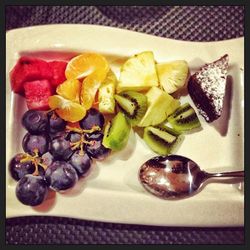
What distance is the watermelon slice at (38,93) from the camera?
4.46 ft

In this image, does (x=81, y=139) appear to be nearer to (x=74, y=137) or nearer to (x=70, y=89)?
(x=74, y=137)

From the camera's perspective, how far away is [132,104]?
4.34 ft

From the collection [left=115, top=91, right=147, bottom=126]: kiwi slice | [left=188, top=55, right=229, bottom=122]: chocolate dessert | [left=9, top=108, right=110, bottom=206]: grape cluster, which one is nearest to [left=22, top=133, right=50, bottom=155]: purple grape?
[left=9, top=108, right=110, bottom=206]: grape cluster

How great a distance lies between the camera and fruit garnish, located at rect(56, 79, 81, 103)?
134cm

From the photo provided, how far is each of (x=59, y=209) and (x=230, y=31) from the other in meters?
0.87

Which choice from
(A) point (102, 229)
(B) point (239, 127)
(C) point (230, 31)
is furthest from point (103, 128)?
(C) point (230, 31)

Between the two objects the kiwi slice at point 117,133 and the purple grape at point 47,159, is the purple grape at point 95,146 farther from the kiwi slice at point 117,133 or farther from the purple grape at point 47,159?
the purple grape at point 47,159

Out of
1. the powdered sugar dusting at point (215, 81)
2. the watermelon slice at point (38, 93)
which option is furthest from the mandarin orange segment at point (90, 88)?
the powdered sugar dusting at point (215, 81)

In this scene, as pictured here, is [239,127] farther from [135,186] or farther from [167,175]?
[135,186]

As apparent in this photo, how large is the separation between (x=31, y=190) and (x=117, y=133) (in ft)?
1.03

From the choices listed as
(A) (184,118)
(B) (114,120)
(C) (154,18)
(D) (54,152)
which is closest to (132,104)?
(B) (114,120)

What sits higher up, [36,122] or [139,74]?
[139,74]

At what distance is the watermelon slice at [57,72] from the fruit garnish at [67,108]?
8 cm

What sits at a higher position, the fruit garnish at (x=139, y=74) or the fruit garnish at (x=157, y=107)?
the fruit garnish at (x=139, y=74)
